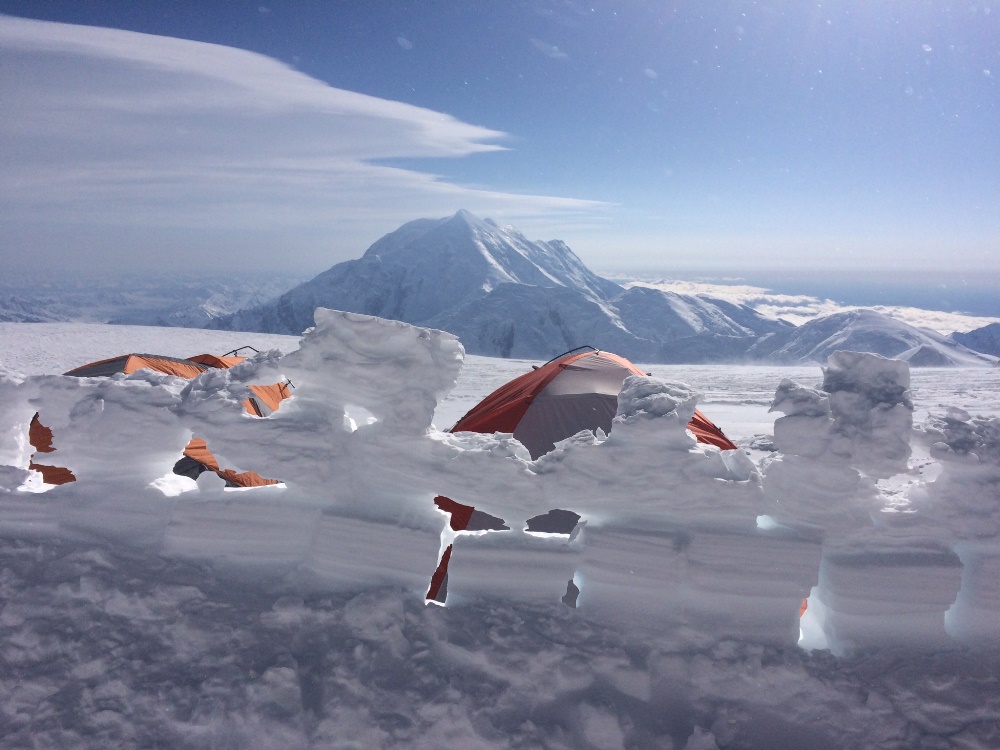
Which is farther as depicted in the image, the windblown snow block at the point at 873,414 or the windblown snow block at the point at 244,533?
the windblown snow block at the point at 244,533

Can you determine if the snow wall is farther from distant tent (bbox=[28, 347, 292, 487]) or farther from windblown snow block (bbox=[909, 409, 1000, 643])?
distant tent (bbox=[28, 347, 292, 487])

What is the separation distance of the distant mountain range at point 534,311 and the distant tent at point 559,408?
1372 inches

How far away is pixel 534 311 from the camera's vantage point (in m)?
92.9

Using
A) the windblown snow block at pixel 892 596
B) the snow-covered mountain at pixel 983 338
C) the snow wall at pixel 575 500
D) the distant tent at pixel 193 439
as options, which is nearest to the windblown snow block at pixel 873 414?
the snow wall at pixel 575 500

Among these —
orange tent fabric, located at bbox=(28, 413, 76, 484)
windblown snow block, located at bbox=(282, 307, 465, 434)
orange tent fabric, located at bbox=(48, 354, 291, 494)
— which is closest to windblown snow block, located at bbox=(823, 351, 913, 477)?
windblown snow block, located at bbox=(282, 307, 465, 434)

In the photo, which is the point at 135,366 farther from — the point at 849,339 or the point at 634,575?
the point at 849,339

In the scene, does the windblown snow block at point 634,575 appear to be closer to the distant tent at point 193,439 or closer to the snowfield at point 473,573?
the snowfield at point 473,573

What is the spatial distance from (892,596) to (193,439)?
15.4 ft

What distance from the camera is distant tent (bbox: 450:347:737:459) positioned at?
5203 millimetres

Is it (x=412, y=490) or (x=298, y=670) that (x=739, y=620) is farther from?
(x=298, y=670)

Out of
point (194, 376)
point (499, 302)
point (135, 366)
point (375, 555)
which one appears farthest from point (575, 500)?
point (499, 302)

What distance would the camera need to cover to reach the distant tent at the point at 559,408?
17.1 ft

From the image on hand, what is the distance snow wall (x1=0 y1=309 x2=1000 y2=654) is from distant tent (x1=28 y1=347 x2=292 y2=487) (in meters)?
1.22

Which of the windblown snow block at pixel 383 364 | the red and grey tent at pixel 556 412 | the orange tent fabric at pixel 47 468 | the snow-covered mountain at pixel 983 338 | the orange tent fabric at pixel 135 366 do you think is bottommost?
the orange tent fabric at pixel 47 468
